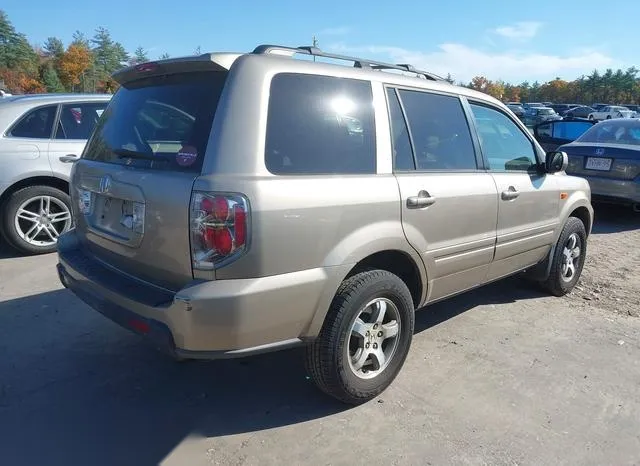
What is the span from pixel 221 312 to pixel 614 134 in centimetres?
850

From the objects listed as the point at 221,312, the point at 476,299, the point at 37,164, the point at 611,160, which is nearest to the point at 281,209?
the point at 221,312

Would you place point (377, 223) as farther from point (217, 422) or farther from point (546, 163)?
point (546, 163)

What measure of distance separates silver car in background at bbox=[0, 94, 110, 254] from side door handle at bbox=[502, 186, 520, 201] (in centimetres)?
432

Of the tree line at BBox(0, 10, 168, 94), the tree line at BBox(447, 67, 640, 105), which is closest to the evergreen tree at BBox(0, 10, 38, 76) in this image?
the tree line at BBox(0, 10, 168, 94)

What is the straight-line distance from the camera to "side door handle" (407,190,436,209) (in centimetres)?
304

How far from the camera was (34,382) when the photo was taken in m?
3.13

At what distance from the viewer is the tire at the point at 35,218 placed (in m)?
5.53

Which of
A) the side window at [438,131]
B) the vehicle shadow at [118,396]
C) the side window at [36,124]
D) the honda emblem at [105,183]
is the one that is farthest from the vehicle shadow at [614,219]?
the side window at [36,124]

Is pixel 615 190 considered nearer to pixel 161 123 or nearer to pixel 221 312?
pixel 161 123

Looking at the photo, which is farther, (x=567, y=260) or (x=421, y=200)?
(x=567, y=260)

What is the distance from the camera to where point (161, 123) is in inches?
108

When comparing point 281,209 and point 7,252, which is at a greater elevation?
point 281,209

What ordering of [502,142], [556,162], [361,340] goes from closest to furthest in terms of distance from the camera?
[361,340] < [502,142] < [556,162]

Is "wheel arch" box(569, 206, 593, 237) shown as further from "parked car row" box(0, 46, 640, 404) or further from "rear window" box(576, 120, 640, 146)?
"rear window" box(576, 120, 640, 146)
